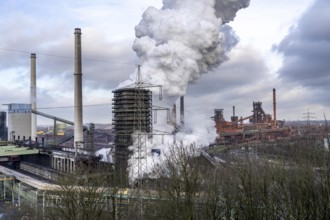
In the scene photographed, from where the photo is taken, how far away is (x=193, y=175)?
58.8 feet

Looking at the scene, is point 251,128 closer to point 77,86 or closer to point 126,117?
point 77,86

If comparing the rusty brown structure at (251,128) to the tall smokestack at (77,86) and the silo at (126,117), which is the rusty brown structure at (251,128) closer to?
the tall smokestack at (77,86)

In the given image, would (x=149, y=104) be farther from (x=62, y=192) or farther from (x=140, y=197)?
(x=62, y=192)

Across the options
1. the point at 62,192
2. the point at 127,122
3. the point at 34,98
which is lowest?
the point at 62,192

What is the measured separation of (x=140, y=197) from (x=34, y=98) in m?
53.2

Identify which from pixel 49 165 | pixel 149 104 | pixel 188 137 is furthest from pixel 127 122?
pixel 49 165

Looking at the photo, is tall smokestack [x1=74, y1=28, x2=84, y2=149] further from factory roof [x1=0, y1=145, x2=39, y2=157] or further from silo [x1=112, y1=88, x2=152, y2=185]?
silo [x1=112, y1=88, x2=152, y2=185]

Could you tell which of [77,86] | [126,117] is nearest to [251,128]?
[77,86]

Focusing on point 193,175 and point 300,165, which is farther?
point 300,165

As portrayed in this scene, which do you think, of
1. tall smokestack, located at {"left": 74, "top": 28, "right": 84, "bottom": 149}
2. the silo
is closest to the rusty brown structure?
tall smokestack, located at {"left": 74, "top": 28, "right": 84, "bottom": 149}

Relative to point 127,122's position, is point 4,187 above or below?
below

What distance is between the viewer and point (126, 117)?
1468 inches

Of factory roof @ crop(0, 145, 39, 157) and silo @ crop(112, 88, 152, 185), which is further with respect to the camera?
factory roof @ crop(0, 145, 39, 157)

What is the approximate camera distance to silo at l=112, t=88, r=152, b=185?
121ft
